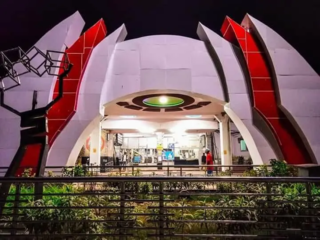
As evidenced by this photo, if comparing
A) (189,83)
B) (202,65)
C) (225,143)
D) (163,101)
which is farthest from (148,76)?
(225,143)

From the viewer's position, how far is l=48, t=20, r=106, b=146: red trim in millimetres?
9562

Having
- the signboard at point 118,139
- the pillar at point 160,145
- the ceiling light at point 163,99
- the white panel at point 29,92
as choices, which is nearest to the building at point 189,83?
the white panel at point 29,92

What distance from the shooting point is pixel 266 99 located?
977 cm

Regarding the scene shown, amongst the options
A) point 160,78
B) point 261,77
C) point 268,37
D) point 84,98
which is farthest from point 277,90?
point 84,98

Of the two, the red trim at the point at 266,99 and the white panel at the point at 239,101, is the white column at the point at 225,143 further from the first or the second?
the red trim at the point at 266,99

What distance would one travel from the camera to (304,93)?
962 centimetres

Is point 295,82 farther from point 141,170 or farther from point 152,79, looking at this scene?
point 141,170

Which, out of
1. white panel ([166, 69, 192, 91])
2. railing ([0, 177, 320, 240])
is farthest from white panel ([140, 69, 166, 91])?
railing ([0, 177, 320, 240])

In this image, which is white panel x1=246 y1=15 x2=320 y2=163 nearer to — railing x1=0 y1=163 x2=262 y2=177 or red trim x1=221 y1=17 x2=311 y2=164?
red trim x1=221 y1=17 x2=311 y2=164

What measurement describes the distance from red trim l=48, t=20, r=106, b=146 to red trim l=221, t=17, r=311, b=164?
19.7 ft

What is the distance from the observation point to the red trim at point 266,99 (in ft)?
30.5

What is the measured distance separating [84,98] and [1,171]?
3.91 meters

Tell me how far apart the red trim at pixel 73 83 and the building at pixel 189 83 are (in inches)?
1.5

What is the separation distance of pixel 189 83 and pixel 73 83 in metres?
4.73
